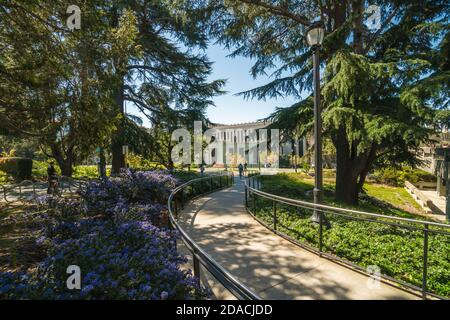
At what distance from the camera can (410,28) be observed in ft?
26.0

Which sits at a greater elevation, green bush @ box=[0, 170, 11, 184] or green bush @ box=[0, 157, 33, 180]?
green bush @ box=[0, 157, 33, 180]

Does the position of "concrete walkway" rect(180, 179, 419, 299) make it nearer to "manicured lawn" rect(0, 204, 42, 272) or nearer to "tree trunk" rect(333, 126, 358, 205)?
"manicured lawn" rect(0, 204, 42, 272)

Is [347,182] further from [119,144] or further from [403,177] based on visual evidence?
[403,177]

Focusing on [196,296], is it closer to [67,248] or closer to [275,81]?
[67,248]

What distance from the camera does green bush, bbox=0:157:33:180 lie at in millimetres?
19422

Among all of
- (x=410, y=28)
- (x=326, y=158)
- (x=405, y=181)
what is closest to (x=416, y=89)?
(x=410, y=28)

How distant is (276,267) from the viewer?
13.3ft

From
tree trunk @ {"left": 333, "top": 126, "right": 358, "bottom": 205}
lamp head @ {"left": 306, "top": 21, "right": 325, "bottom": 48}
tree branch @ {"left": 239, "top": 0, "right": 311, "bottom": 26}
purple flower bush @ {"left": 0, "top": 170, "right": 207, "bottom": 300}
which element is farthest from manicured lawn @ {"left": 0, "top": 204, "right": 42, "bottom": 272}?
tree trunk @ {"left": 333, "top": 126, "right": 358, "bottom": 205}

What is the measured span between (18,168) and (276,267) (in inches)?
901

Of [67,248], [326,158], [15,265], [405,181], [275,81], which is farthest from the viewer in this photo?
[326,158]

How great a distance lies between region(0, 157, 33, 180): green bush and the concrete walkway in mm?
19526

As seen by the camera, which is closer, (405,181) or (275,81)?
(275,81)

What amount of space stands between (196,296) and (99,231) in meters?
1.77

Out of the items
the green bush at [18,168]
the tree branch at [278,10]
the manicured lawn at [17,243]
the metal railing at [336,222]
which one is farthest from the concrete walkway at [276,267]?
the green bush at [18,168]
